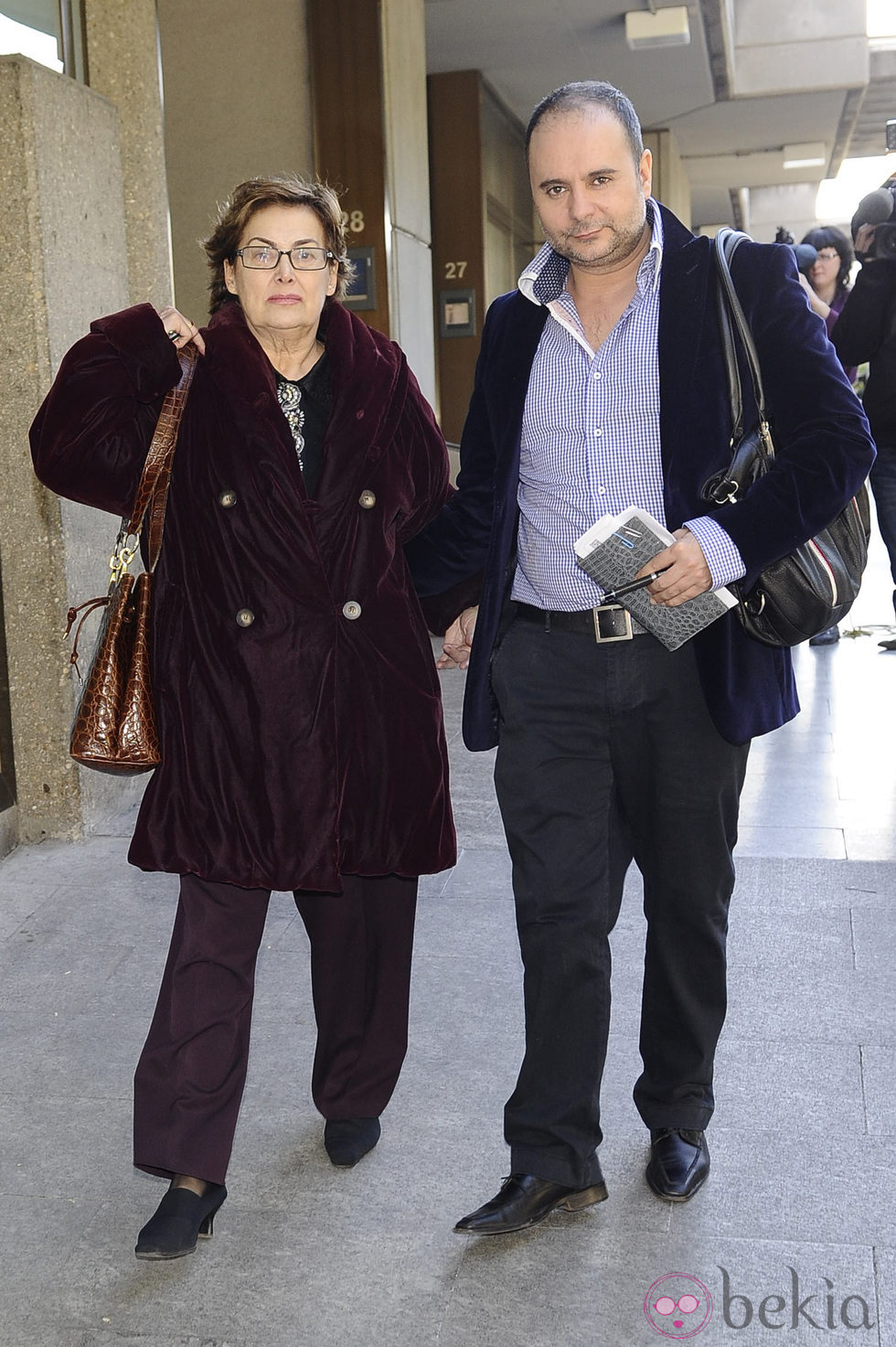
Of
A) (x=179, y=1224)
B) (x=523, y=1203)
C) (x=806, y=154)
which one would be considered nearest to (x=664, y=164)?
(x=806, y=154)

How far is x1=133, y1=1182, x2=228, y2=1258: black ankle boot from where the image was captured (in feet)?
8.78

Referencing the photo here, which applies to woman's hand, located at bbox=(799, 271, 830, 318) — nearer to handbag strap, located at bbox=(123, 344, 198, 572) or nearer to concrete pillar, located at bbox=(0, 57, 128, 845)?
handbag strap, located at bbox=(123, 344, 198, 572)

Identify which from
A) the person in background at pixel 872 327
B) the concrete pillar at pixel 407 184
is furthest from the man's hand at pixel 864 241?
the concrete pillar at pixel 407 184

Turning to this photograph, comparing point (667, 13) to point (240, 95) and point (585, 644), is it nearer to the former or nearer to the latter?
point (240, 95)

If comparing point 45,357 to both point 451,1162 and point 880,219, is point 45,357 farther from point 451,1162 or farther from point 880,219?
point 880,219

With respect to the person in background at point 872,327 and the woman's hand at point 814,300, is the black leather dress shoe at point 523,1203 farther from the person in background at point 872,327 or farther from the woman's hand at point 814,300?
the person in background at point 872,327

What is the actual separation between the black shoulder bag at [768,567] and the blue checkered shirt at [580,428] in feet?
0.43

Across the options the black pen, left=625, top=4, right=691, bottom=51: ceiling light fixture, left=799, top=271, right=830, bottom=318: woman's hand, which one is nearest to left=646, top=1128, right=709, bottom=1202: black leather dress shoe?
the black pen

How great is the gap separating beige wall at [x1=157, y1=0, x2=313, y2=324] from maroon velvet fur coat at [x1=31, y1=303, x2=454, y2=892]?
5.62 m

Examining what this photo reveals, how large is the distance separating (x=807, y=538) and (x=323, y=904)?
4.06 feet

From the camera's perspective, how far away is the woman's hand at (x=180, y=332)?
2.84m

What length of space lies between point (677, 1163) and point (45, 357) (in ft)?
11.5

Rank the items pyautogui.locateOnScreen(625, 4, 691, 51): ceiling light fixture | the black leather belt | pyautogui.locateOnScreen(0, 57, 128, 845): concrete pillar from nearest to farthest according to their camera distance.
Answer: the black leather belt, pyautogui.locateOnScreen(0, 57, 128, 845): concrete pillar, pyautogui.locateOnScreen(625, 4, 691, 51): ceiling light fixture

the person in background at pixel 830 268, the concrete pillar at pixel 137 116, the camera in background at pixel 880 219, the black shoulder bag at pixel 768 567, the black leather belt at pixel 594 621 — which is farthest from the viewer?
the person in background at pixel 830 268
